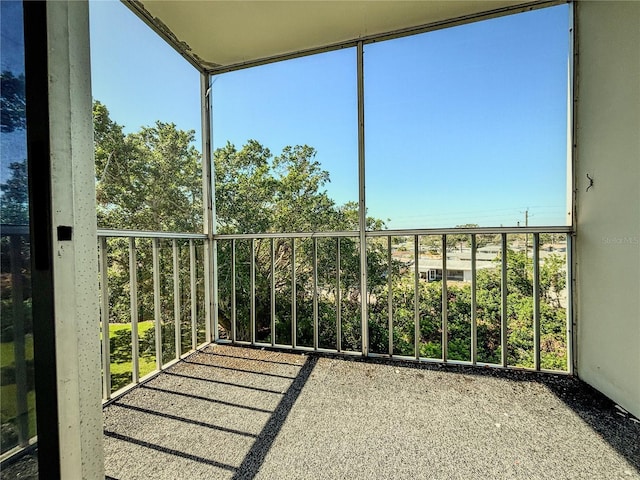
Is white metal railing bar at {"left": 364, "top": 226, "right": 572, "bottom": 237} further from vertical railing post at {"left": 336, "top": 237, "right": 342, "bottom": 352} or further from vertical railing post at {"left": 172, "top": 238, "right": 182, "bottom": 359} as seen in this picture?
vertical railing post at {"left": 172, "top": 238, "right": 182, "bottom": 359}

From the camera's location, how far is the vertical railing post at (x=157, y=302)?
73.2 inches

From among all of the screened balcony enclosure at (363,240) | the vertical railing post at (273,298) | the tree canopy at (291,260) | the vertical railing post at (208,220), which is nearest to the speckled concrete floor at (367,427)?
the screened balcony enclosure at (363,240)

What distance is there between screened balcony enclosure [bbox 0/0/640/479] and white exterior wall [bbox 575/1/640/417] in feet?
0.05

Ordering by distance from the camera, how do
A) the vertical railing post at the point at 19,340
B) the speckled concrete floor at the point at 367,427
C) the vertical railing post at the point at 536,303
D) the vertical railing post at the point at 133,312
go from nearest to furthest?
the vertical railing post at the point at 19,340 < the speckled concrete floor at the point at 367,427 < the vertical railing post at the point at 133,312 < the vertical railing post at the point at 536,303

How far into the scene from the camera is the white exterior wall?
136 centimetres

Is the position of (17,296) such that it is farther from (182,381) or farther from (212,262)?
(212,262)

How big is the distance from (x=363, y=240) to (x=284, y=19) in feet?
5.34

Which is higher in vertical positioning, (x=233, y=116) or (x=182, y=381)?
(x=233, y=116)

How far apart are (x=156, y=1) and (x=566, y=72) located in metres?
2.62

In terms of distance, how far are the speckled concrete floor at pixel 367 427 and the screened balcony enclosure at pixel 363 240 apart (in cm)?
1

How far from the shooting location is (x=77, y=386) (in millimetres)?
658

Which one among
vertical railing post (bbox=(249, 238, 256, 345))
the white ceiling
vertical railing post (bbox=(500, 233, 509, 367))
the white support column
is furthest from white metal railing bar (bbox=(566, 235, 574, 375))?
the white support column

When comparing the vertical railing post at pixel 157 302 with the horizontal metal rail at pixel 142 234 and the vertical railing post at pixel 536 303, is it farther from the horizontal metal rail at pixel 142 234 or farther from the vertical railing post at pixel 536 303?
the vertical railing post at pixel 536 303

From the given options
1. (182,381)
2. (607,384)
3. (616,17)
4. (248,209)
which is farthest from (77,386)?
(616,17)
